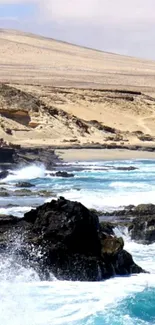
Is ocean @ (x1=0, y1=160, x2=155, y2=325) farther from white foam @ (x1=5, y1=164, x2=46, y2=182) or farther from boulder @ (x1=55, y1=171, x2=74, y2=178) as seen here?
white foam @ (x1=5, y1=164, x2=46, y2=182)

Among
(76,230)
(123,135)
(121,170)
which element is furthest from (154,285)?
(123,135)

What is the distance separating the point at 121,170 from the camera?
40.9 metres

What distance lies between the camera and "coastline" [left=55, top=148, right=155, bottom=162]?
4797 cm

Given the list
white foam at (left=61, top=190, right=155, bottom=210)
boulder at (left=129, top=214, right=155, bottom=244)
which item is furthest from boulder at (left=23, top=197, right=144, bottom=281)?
white foam at (left=61, top=190, right=155, bottom=210)

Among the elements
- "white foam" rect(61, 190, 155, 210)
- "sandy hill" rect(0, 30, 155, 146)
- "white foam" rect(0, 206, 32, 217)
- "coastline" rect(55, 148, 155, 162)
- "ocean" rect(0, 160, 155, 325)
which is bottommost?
"ocean" rect(0, 160, 155, 325)

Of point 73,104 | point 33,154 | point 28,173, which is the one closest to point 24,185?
point 28,173

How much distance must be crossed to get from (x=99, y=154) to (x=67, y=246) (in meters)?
34.9

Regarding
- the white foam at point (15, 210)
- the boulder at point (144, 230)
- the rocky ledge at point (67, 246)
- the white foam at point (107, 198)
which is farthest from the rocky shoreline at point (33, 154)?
the rocky ledge at point (67, 246)

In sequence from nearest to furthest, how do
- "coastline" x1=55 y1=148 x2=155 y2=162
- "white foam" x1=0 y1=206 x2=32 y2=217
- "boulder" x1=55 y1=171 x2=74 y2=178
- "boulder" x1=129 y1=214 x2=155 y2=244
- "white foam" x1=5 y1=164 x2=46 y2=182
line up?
"boulder" x1=129 y1=214 x2=155 y2=244, "white foam" x1=0 y1=206 x2=32 y2=217, "boulder" x1=55 y1=171 x2=74 y2=178, "white foam" x1=5 y1=164 x2=46 y2=182, "coastline" x1=55 y1=148 x2=155 y2=162

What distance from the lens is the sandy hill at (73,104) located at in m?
55.9

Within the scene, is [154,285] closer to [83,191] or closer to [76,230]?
[76,230]

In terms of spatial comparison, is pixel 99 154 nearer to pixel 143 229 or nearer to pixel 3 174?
pixel 3 174

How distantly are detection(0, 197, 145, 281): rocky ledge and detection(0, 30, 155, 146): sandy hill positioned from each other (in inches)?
1370

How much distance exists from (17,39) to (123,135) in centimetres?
11438
